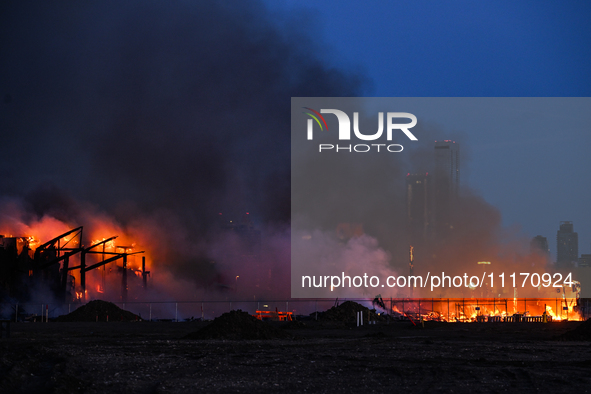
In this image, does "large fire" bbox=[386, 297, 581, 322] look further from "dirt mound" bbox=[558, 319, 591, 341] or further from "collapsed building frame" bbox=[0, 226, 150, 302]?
"collapsed building frame" bbox=[0, 226, 150, 302]

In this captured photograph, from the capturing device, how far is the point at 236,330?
35250mm

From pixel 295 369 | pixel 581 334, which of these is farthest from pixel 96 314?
pixel 581 334

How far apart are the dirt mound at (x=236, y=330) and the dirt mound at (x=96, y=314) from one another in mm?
24183

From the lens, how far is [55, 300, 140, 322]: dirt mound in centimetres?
5528

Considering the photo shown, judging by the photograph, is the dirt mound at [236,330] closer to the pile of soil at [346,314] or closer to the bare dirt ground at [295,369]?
the bare dirt ground at [295,369]

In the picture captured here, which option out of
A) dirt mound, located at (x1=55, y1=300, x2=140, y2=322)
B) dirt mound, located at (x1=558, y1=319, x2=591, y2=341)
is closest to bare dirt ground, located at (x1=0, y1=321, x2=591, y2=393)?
dirt mound, located at (x1=558, y1=319, x2=591, y2=341)

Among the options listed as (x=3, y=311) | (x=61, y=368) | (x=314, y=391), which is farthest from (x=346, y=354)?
(x=3, y=311)

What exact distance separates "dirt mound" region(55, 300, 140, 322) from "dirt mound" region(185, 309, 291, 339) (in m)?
24.2

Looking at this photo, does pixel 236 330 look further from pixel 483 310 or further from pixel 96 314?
pixel 483 310

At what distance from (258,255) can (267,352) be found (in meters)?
75.5

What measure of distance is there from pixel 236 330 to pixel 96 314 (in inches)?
1030

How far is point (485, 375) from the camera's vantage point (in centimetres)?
1928

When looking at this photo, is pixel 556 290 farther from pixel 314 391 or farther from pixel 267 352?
pixel 314 391

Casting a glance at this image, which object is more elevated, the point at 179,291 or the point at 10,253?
the point at 10,253
